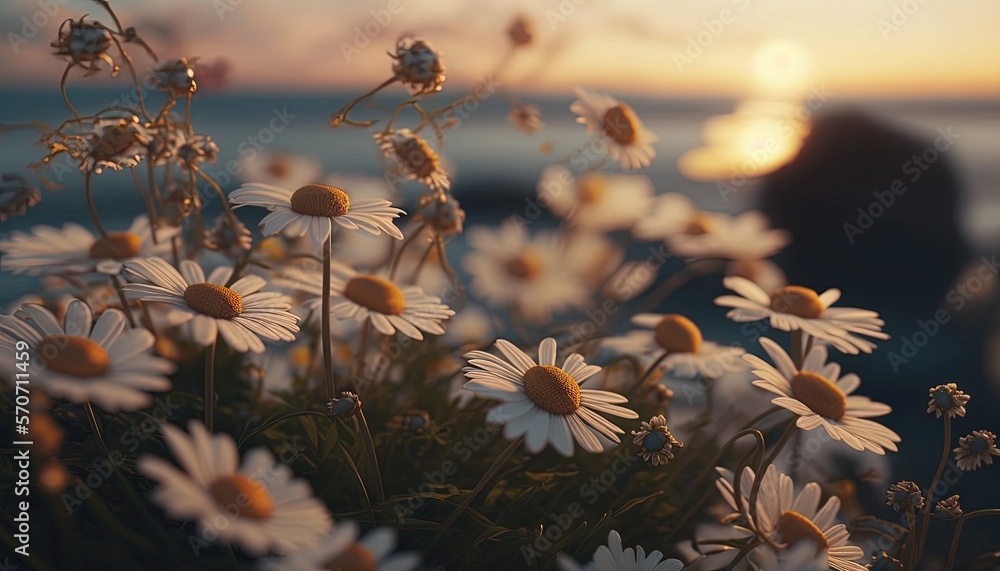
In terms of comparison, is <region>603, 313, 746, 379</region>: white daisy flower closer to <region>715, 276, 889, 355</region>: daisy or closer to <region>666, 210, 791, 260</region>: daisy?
<region>715, 276, 889, 355</region>: daisy

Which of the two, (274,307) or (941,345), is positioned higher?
(274,307)

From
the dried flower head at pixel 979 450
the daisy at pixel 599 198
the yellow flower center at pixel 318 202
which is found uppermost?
the yellow flower center at pixel 318 202

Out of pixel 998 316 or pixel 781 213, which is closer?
pixel 998 316

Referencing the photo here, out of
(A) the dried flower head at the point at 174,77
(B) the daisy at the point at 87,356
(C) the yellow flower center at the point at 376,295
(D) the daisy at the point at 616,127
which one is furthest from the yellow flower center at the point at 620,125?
(B) the daisy at the point at 87,356

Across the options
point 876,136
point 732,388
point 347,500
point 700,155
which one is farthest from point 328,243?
point 876,136

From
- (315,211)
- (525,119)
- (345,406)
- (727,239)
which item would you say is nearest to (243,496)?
(345,406)

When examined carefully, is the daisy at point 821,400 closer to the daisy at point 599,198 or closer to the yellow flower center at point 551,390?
the yellow flower center at point 551,390

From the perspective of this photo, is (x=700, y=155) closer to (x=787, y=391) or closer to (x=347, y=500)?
(x=787, y=391)
